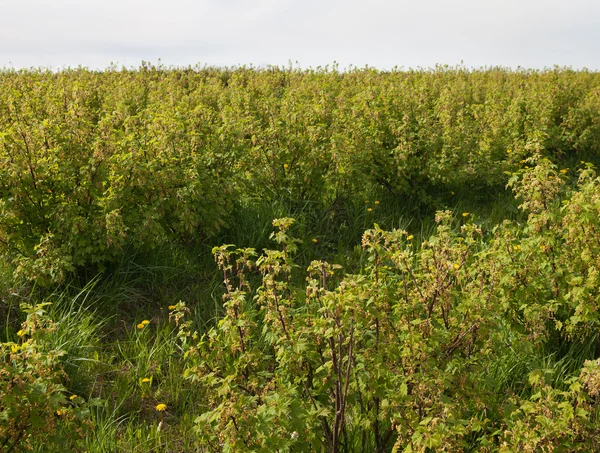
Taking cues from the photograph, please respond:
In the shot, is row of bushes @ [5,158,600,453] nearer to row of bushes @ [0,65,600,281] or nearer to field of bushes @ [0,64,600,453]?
field of bushes @ [0,64,600,453]

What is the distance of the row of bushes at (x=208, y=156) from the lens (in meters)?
4.27

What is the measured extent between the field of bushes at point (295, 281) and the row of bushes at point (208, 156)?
0.08 feet

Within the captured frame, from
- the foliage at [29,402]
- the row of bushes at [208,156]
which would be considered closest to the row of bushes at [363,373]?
the foliage at [29,402]

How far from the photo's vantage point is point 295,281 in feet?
16.1

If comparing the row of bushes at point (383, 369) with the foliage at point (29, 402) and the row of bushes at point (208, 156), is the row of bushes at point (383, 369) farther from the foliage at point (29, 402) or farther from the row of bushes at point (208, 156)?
the row of bushes at point (208, 156)

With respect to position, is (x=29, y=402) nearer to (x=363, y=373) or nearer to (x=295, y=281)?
(x=363, y=373)

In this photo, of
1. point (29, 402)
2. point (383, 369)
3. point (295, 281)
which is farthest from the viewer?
point (295, 281)

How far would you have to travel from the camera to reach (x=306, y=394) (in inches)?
105

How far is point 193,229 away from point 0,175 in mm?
1414

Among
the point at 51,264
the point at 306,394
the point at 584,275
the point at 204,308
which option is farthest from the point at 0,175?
the point at 584,275

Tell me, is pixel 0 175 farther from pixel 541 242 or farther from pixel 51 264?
pixel 541 242

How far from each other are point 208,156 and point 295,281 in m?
1.28

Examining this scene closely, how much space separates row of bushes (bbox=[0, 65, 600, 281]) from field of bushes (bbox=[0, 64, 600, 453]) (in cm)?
3

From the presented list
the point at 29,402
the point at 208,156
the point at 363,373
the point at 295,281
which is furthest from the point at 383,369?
the point at 208,156
